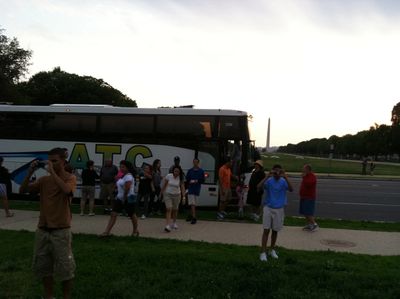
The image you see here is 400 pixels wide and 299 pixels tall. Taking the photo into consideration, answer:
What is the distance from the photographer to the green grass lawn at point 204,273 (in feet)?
20.1

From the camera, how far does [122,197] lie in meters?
Result: 10.0

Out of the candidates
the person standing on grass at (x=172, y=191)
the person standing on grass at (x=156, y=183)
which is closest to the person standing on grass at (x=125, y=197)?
the person standing on grass at (x=172, y=191)

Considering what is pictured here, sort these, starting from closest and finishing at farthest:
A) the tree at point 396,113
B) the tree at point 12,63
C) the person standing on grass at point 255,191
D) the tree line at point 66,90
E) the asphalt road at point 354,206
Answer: the person standing on grass at point 255,191 → the asphalt road at point 354,206 → the tree at point 12,63 → the tree line at point 66,90 → the tree at point 396,113

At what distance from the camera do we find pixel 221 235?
10.9 metres

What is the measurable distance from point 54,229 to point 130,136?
35.6ft

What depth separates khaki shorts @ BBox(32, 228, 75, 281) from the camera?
209 inches

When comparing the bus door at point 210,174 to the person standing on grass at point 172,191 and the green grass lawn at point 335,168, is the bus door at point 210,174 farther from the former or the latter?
the green grass lawn at point 335,168

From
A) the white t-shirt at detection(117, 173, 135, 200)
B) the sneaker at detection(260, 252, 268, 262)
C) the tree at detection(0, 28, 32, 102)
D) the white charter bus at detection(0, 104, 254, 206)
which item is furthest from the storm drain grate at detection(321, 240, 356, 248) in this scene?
the tree at detection(0, 28, 32, 102)

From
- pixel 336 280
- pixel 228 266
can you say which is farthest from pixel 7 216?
pixel 336 280

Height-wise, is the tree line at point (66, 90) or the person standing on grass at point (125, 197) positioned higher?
the tree line at point (66, 90)

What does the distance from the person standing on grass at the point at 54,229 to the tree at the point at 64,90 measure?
222 ft

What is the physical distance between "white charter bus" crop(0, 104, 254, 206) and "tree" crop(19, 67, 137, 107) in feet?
182

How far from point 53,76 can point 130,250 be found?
71042 mm

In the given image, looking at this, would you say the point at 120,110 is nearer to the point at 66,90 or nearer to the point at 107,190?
the point at 107,190
